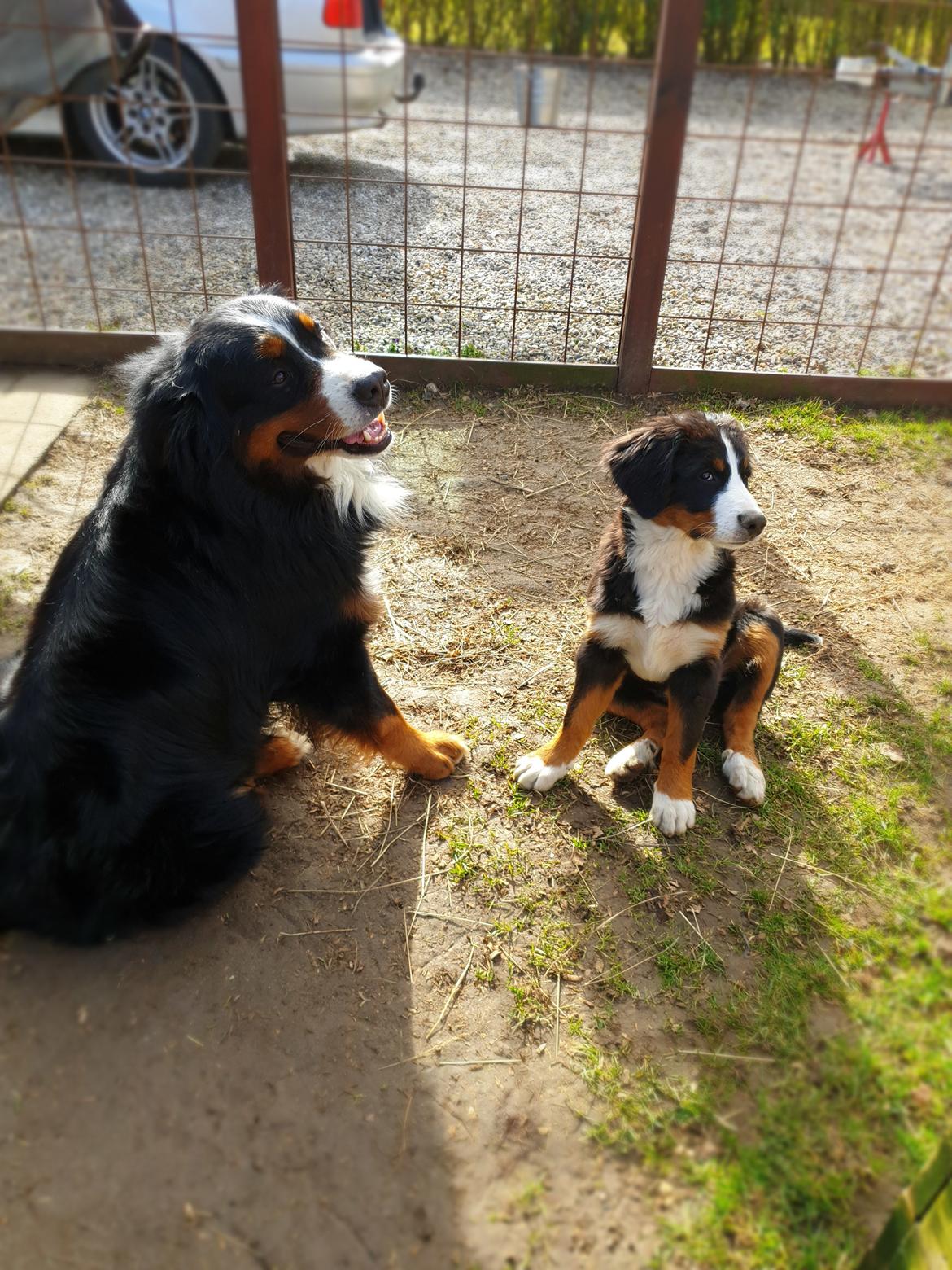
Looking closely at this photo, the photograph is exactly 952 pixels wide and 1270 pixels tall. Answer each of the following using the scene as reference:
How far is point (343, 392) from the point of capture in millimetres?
2295

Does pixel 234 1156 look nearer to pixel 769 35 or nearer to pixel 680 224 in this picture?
pixel 680 224

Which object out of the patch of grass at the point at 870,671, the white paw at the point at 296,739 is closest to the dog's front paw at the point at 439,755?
the white paw at the point at 296,739

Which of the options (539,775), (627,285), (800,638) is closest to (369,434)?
(539,775)

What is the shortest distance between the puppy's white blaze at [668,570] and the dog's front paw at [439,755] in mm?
707

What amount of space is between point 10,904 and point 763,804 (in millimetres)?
1964

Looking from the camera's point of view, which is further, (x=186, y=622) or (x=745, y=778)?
(x=745, y=778)

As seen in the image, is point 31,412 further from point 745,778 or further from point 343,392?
point 745,778

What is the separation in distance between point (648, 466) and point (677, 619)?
0.41 m

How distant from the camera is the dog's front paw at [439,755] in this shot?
103 inches

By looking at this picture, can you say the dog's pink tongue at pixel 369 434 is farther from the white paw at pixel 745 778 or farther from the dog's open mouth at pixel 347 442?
the white paw at pixel 745 778

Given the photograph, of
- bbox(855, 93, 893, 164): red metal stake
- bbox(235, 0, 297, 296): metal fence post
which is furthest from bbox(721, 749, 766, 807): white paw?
bbox(855, 93, 893, 164): red metal stake

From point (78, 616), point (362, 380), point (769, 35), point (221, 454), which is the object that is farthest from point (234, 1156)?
point (769, 35)

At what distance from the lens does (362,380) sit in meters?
2.33

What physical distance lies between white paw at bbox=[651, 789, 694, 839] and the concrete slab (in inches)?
115
